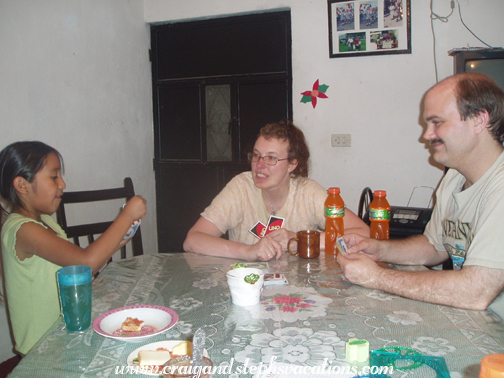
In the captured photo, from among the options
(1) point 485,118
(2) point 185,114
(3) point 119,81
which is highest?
(3) point 119,81

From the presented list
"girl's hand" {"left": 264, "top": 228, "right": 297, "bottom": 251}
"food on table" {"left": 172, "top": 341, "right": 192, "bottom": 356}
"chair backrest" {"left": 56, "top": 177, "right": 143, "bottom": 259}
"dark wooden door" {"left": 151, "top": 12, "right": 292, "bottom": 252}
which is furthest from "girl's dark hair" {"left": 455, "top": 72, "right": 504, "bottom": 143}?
"dark wooden door" {"left": 151, "top": 12, "right": 292, "bottom": 252}

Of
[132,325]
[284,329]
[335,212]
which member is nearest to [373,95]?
[335,212]

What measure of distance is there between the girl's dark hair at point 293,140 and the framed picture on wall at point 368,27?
142 centimetres

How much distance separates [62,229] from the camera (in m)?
1.87

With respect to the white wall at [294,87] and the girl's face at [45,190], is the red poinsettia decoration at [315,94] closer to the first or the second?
the white wall at [294,87]

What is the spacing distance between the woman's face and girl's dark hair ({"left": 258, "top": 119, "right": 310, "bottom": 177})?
2 centimetres

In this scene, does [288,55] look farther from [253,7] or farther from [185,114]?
[185,114]

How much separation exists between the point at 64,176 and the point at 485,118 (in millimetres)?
2376

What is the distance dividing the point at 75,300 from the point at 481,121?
1.32m

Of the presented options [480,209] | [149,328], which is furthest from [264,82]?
[149,328]

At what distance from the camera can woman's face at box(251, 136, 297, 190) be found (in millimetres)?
1961

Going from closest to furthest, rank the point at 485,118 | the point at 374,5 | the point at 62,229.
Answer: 1. the point at 485,118
2. the point at 62,229
3. the point at 374,5

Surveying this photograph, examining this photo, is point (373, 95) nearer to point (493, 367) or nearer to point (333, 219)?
point (333, 219)

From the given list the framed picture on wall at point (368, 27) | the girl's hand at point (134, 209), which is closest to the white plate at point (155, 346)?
the girl's hand at point (134, 209)
